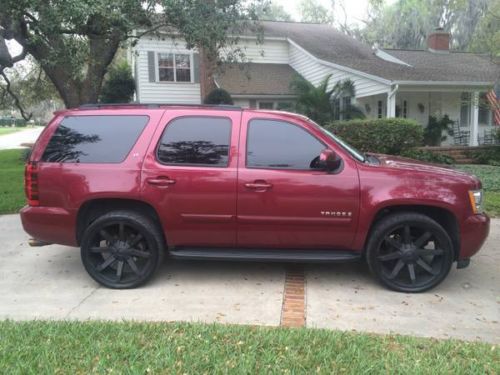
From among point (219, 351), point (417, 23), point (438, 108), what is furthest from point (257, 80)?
point (417, 23)

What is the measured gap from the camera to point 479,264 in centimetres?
583

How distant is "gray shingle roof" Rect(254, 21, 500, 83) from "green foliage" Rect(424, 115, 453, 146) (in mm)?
1862

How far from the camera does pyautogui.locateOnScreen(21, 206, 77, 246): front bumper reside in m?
4.98

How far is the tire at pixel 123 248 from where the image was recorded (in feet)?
16.2

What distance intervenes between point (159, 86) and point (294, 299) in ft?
59.7

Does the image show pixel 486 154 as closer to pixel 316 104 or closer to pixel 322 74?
pixel 316 104

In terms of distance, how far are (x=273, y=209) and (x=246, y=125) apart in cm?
91

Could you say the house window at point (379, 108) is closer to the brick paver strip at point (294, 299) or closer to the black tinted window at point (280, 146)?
the brick paver strip at point (294, 299)

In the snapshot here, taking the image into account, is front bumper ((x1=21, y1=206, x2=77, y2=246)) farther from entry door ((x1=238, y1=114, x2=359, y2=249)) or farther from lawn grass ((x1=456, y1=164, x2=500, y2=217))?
lawn grass ((x1=456, y1=164, x2=500, y2=217))

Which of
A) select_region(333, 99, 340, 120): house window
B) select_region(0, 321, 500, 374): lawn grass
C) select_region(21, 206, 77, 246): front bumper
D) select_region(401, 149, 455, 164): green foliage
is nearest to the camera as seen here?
select_region(0, 321, 500, 374): lawn grass

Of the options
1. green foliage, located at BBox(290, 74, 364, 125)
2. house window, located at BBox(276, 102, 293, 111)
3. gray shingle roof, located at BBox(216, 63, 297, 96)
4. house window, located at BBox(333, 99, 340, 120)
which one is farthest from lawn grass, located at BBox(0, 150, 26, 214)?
house window, located at BBox(333, 99, 340, 120)

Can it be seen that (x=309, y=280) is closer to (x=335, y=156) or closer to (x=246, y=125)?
(x=335, y=156)

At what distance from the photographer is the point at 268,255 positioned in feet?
16.1

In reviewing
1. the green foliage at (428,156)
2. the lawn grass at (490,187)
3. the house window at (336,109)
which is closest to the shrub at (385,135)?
the green foliage at (428,156)
